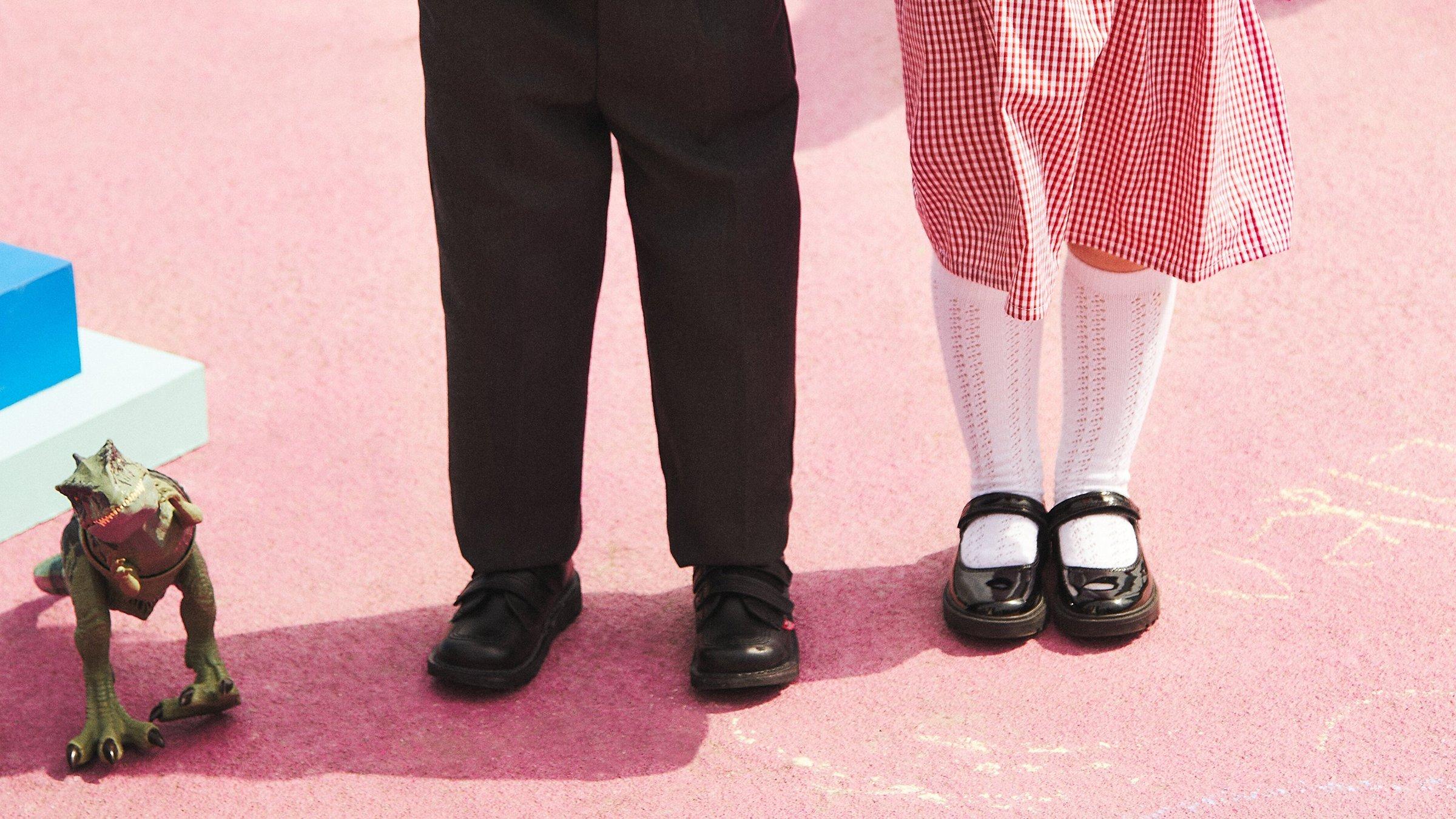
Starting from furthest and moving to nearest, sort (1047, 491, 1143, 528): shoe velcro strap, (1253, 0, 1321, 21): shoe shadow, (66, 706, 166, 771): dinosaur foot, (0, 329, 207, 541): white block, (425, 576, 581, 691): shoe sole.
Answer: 1. (1253, 0, 1321, 21): shoe shadow
2. (0, 329, 207, 541): white block
3. (1047, 491, 1143, 528): shoe velcro strap
4. (425, 576, 581, 691): shoe sole
5. (66, 706, 166, 771): dinosaur foot

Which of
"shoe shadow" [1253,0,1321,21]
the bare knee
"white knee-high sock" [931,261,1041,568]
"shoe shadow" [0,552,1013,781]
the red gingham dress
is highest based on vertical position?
the red gingham dress

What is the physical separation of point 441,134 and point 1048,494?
2.62 ft

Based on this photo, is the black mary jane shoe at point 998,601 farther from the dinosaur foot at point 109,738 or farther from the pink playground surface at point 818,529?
the dinosaur foot at point 109,738

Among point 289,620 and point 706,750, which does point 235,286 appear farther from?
point 706,750

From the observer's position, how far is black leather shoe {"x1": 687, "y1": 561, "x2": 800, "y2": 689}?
138 centimetres

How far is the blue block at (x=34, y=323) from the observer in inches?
67.9

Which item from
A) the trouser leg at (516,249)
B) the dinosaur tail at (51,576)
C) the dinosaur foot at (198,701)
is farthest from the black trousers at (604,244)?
the dinosaur tail at (51,576)

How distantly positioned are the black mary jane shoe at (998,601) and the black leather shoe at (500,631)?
39 centimetres

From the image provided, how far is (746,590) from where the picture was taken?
141 centimetres

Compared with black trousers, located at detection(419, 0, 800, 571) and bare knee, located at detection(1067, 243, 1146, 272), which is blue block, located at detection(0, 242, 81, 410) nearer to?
black trousers, located at detection(419, 0, 800, 571)

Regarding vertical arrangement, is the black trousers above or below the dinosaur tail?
above

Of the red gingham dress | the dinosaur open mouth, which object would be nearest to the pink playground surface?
the dinosaur open mouth

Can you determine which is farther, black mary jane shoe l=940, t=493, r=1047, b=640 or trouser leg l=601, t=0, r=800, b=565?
black mary jane shoe l=940, t=493, r=1047, b=640

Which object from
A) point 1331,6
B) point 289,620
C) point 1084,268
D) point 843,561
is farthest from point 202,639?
point 1331,6
